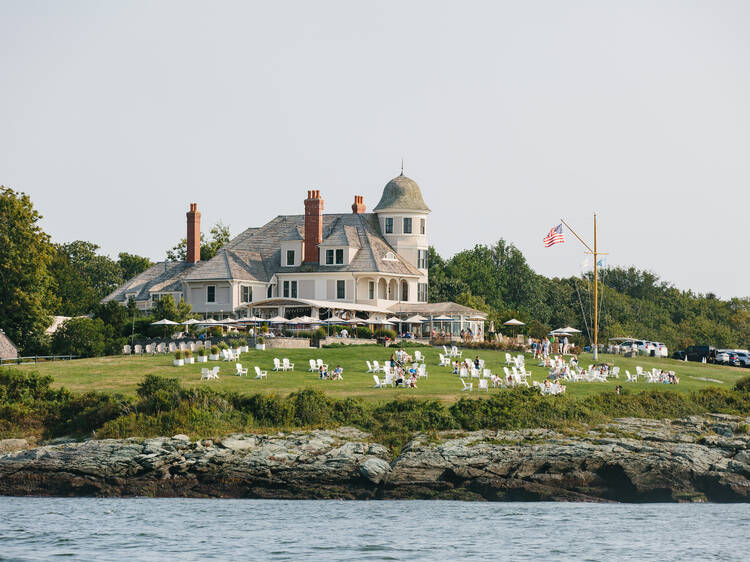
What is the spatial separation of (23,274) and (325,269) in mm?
22044

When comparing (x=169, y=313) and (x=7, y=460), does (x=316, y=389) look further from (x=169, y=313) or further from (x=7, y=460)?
(x=169, y=313)

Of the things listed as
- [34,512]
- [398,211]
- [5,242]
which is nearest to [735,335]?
[398,211]

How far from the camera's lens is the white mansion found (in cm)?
7762

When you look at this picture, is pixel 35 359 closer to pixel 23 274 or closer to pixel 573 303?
pixel 23 274

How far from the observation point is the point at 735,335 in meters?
106

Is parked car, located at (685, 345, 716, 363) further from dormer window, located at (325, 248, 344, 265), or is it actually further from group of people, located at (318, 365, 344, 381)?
group of people, located at (318, 365, 344, 381)

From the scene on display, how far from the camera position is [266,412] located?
42781 mm

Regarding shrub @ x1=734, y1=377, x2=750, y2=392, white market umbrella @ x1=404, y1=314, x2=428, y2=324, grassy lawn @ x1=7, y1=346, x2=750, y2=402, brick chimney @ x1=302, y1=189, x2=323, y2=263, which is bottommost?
shrub @ x1=734, y1=377, x2=750, y2=392

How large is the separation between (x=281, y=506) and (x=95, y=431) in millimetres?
9619

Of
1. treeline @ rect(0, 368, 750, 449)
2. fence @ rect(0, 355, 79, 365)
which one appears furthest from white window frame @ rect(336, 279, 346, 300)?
treeline @ rect(0, 368, 750, 449)

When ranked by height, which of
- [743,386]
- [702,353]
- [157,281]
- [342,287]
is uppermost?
[157,281]

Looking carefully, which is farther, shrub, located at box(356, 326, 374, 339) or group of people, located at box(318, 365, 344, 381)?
shrub, located at box(356, 326, 374, 339)

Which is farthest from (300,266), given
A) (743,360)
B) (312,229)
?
(743,360)

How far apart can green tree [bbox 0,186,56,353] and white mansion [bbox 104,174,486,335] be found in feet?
33.6
